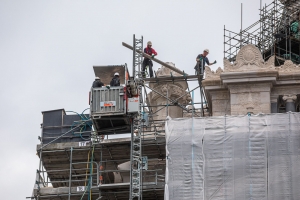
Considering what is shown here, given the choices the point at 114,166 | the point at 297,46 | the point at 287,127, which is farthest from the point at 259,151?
the point at 297,46

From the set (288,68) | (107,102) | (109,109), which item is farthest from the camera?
(288,68)

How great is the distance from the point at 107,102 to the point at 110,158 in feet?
11.9

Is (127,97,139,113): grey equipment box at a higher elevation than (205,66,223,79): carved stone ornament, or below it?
below

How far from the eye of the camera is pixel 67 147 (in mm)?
64125

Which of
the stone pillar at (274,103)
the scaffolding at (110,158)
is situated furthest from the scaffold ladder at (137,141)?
the stone pillar at (274,103)

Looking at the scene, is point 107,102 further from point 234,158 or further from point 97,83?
point 234,158

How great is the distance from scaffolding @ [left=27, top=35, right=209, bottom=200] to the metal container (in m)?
0.70

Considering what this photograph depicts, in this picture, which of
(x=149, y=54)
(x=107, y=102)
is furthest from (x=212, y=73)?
(x=107, y=102)

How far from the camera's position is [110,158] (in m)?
64.1

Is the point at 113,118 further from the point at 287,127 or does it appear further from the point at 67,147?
the point at 287,127

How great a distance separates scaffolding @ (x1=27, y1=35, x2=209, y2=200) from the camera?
61.2 m

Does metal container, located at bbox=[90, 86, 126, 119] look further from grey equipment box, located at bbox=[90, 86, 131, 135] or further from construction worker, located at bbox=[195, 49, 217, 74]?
construction worker, located at bbox=[195, 49, 217, 74]

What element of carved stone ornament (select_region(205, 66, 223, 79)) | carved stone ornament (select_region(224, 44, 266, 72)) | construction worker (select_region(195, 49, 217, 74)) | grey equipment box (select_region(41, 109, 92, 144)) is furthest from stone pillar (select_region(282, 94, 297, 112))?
grey equipment box (select_region(41, 109, 92, 144))

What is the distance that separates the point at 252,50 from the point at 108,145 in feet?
28.7
